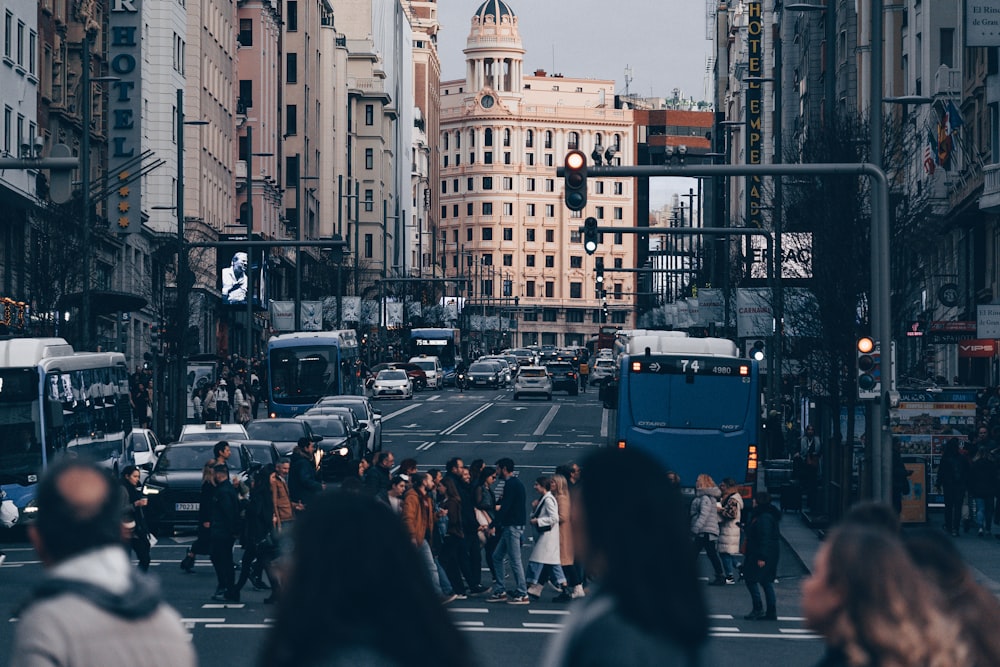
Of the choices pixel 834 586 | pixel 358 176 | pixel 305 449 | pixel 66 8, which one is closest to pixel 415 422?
pixel 66 8

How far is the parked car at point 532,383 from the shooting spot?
87.8m

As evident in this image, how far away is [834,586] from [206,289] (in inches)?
3000

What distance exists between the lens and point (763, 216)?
2655 inches

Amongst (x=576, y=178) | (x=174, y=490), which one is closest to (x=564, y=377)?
(x=174, y=490)

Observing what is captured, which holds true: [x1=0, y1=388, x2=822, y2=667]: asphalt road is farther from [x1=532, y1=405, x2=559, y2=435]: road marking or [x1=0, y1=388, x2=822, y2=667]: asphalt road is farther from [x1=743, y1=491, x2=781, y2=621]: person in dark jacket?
[x1=532, y1=405, x2=559, y2=435]: road marking

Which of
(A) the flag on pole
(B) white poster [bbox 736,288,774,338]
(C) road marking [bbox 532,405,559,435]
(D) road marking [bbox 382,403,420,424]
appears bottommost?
(C) road marking [bbox 532,405,559,435]

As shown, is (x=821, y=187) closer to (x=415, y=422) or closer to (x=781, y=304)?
(x=781, y=304)

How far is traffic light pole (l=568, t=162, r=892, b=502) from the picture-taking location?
21.5m

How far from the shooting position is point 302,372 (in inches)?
2216

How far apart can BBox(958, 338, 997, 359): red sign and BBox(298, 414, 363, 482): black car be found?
12310 mm

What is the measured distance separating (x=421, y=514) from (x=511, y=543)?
1920 millimetres

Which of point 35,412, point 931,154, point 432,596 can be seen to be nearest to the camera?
point 432,596

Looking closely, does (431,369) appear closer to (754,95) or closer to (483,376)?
(483,376)

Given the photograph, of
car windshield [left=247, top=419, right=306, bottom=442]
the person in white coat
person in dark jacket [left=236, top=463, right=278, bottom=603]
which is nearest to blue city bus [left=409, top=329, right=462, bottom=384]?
car windshield [left=247, top=419, right=306, bottom=442]
